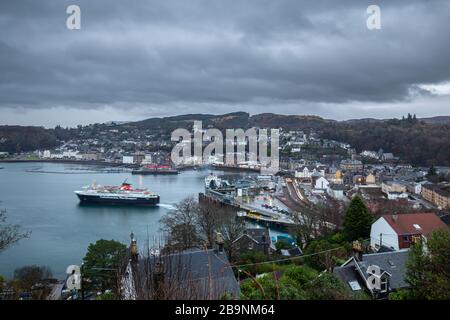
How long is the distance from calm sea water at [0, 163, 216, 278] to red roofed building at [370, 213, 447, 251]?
14.7 ft

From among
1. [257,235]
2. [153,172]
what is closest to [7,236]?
[257,235]

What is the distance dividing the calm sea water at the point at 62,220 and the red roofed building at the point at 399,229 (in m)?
4.48

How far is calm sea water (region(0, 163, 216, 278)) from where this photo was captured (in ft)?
27.9

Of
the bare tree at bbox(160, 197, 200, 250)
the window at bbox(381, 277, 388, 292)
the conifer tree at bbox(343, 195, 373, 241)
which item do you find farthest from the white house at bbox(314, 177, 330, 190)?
the window at bbox(381, 277, 388, 292)

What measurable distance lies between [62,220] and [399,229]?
957cm

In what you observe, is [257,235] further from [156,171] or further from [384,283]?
[156,171]

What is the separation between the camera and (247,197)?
54.9ft

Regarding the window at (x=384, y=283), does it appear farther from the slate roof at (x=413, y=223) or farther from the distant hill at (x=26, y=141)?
the distant hill at (x=26, y=141)

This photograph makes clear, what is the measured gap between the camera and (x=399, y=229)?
6.50 m

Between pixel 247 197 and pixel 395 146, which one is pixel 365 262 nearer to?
pixel 247 197

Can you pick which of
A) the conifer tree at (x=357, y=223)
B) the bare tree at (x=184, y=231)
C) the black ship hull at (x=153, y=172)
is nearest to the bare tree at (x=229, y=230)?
the bare tree at (x=184, y=231)

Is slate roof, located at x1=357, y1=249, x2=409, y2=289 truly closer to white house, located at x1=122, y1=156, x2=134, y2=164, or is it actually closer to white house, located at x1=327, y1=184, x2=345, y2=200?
white house, located at x1=327, y1=184, x2=345, y2=200
